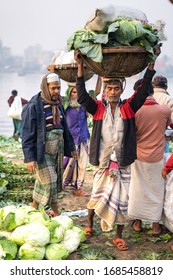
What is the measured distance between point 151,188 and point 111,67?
1552mm

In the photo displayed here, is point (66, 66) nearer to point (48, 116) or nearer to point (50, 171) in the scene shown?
point (48, 116)

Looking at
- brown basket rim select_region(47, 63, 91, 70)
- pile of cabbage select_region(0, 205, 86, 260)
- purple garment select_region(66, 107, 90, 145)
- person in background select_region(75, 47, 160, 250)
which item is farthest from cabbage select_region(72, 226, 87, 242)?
brown basket rim select_region(47, 63, 91, 70)

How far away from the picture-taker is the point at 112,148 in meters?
4.55

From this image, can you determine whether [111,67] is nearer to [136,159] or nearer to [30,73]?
[136,159]

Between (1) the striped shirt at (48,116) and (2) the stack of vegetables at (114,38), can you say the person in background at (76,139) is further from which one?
(2) the stack of vegetables at (114,38)

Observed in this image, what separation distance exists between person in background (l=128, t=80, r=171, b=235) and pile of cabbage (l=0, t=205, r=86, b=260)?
82 centimetres

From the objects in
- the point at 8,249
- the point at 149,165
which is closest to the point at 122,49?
the point at 149,165

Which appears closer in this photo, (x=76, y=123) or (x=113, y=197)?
(x=113, y=197)

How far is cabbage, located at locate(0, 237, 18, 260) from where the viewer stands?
393cm

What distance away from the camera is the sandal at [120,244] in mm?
4602

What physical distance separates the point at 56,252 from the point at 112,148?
3.77 ft

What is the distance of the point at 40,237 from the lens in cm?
414

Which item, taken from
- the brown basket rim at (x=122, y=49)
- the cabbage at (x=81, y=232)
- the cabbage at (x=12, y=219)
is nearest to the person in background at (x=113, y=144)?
the cabbage at (x=81, y=232)
